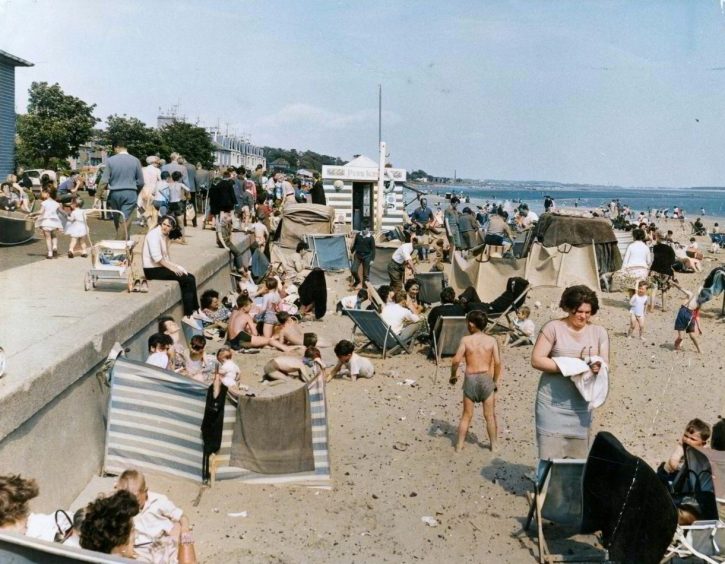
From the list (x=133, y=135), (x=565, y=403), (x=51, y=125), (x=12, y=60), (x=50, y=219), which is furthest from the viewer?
(x=133, y=135)

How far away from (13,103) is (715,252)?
90.0 feet

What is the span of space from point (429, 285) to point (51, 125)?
103ft

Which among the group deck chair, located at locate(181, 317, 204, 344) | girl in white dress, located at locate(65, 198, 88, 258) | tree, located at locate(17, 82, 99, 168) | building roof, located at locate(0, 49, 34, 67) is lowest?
deck chair, located at locate(181, 317, 204, 344)

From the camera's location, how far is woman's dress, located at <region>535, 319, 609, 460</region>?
18.2ft

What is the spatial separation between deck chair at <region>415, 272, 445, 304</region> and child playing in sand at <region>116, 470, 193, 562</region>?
9.76m

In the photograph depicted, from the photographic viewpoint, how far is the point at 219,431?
20.2 ft

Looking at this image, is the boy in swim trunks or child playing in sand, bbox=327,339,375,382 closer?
the boy in swim trunks

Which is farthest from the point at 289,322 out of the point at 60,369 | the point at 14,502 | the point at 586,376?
the point at 14,502

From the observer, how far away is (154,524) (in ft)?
15.3

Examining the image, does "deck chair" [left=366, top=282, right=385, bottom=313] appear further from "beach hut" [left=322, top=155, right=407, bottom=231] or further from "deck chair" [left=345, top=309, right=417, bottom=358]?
"beach hut" [left=322, top=155, right=407, bottom=231]

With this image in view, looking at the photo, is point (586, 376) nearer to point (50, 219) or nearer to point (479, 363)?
point (479, 363)

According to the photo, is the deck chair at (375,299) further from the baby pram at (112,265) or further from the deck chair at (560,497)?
the deck chair at (560,497)

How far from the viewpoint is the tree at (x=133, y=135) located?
220 feet

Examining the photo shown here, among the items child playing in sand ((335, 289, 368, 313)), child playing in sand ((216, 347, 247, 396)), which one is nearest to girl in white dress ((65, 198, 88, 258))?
child playing in sand ((335, 289, 368, 313))
